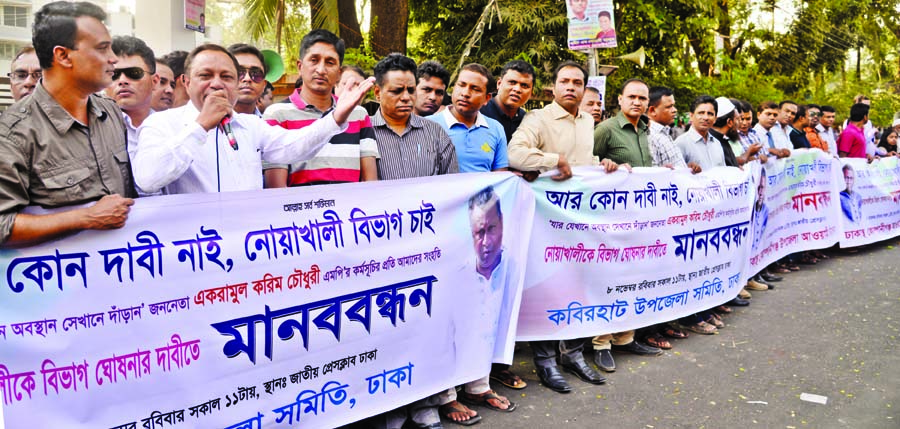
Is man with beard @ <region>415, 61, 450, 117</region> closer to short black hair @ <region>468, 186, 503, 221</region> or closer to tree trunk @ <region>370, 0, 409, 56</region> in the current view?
short black hair @ <region>468, 186, 503, 221</region>

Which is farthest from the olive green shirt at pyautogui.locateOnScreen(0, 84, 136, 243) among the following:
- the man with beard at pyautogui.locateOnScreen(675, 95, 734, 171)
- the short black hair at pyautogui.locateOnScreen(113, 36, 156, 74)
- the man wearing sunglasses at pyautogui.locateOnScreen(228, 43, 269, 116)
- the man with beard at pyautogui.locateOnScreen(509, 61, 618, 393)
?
the man with beard at pyautogui.locateOnScreen(675, 95, 734, 171)

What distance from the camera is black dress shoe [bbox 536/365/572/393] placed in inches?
175

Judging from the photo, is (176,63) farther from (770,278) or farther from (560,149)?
(770,278)

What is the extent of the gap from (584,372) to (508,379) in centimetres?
51

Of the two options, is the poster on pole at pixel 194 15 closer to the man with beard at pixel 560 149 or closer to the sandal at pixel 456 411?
the man with beard at pixel 560 149

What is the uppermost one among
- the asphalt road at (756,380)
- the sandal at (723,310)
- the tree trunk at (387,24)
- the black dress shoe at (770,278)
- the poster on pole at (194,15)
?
the tree trunk at (387,24)

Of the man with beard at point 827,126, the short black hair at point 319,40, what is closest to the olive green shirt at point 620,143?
the short black hair at point 319,40

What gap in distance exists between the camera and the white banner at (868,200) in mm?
8828

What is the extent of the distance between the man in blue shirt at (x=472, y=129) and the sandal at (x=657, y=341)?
181cm

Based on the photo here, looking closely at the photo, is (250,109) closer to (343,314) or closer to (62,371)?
(343,314)

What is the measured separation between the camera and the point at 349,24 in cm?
1310

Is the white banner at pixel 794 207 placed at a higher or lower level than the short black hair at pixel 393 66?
lower

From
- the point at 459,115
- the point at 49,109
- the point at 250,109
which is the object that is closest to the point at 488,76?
the point at 459,115

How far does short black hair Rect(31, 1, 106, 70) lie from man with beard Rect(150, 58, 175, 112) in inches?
69.7
